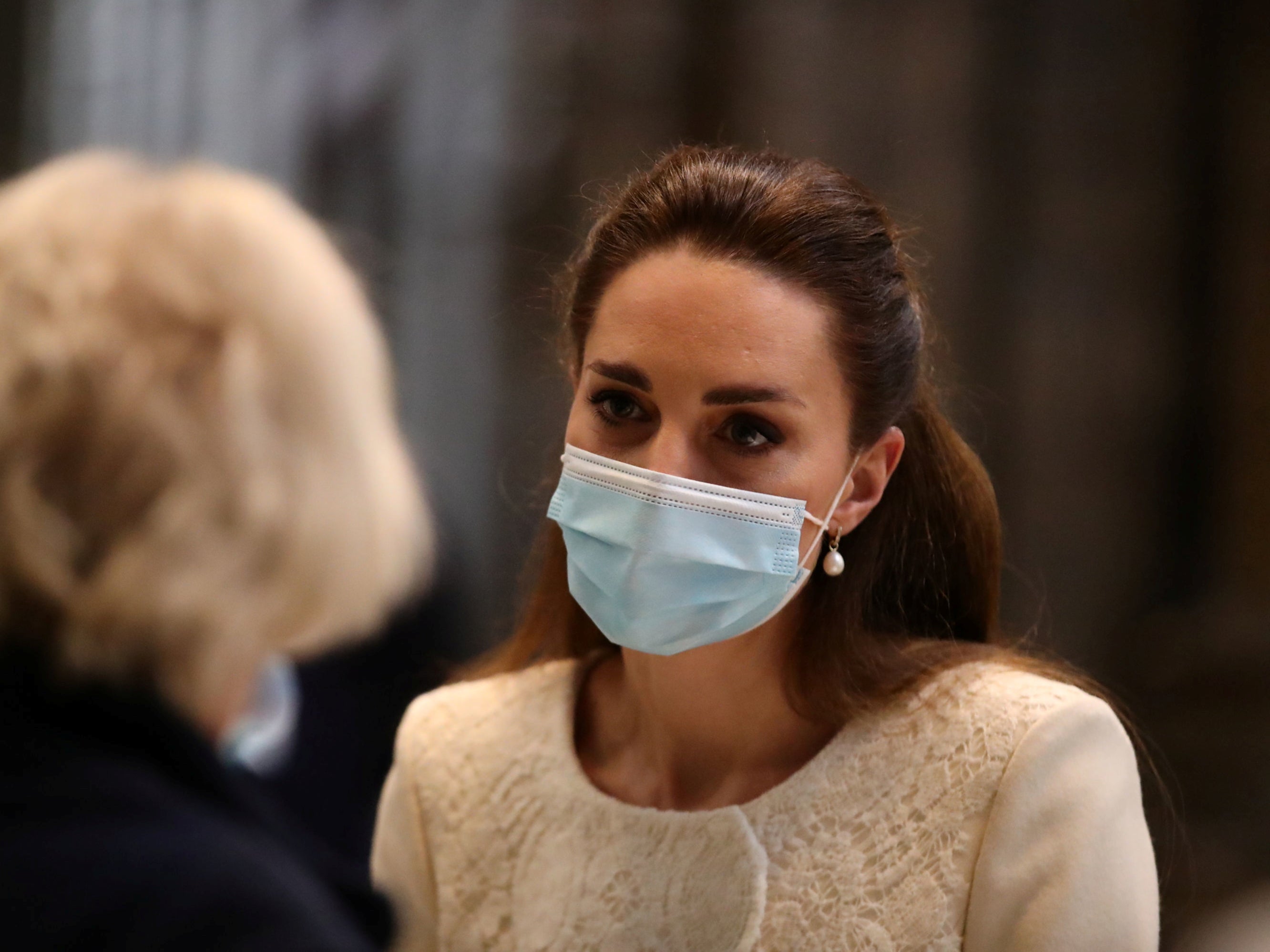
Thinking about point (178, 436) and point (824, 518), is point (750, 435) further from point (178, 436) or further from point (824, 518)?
point (178, 436)

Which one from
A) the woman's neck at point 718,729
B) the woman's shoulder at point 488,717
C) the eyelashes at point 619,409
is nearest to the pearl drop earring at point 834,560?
the woman's neck at point 718,729

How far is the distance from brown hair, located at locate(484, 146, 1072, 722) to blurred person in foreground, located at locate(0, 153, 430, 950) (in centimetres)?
109

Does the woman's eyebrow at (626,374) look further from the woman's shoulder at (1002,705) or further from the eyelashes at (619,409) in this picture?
the woman's shoulder at (1002,705)

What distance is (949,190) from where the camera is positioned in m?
7.52

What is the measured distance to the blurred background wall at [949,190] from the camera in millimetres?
7324

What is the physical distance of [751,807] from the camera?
2.41 meters

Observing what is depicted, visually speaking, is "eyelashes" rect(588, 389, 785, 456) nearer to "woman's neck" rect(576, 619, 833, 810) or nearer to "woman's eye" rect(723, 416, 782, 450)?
"woman's eye" rect(723, 416, 782, 450)

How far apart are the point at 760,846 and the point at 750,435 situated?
70 centimetres

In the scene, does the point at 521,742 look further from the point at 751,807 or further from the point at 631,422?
the point at 631,422

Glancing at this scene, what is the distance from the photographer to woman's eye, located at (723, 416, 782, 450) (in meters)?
2.34

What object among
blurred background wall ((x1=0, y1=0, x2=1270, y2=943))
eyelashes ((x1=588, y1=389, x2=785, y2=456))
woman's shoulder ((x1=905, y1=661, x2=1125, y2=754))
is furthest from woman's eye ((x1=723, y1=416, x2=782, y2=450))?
blurred background wall ((x1=0, y1=0, x2=1270, y2=943))

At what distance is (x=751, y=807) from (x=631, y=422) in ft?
2.30

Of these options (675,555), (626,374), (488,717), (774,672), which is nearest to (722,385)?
(626,374)

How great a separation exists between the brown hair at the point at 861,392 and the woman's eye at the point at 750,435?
18 cm
